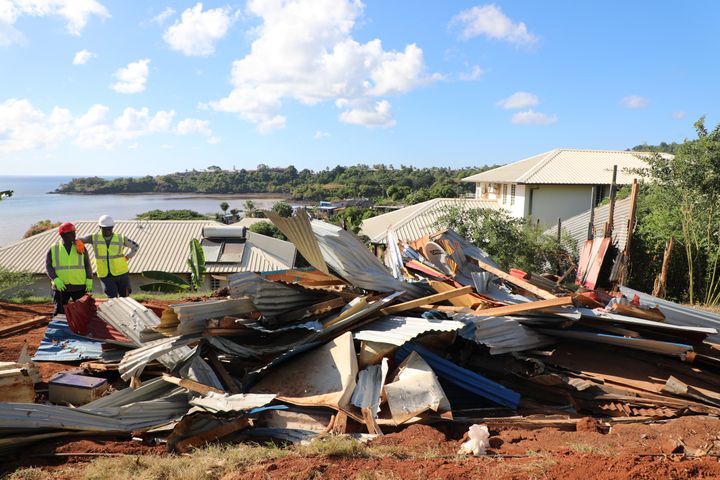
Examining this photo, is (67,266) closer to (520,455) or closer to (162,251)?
(520,455)

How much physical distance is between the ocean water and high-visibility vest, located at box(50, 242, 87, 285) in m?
41.5

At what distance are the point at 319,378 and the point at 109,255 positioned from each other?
13.1 feet

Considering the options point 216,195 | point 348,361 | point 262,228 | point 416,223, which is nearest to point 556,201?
point 416,223

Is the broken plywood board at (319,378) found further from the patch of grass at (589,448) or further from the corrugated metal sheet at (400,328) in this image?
the patch of grass at (589,448)

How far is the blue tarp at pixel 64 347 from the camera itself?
5.43m

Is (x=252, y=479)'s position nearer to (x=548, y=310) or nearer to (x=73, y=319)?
(x=548, y=310)

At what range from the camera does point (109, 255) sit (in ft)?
22.6

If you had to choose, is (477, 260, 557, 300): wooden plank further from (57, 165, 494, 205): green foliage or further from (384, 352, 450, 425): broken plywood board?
(57, 165, 494, 205): green foliage

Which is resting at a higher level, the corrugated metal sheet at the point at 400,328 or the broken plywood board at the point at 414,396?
the corrugated metal sheet at the point at 400,328

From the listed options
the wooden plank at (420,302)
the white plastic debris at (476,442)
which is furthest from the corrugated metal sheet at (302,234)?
the white plastic debris at (476,442)

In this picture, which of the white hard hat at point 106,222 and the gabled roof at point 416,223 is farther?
the gabled roof at point 416,223

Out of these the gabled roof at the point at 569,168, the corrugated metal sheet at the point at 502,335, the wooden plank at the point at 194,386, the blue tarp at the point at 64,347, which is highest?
the gabled roof at the point at 569,168

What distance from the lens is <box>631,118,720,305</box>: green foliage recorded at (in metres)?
12.3

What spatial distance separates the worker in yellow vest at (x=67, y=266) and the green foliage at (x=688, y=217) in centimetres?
1172
